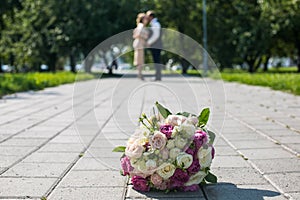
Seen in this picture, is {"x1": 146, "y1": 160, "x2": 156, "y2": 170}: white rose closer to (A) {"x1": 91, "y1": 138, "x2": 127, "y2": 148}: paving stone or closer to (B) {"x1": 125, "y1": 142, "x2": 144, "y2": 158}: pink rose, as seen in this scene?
(B) {"x1": 125, "y1": 142, "x2": 144, "y2": 158}: pink rose

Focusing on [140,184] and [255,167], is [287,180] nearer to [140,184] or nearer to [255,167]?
[255,167]

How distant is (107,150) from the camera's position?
205 inches

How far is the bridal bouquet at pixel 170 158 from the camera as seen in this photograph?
356 cm

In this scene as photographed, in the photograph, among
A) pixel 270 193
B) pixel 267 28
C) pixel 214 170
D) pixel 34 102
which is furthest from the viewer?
pixel 267 28

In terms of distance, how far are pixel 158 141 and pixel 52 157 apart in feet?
5.48

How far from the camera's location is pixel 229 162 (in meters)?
4.58

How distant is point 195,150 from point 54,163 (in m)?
1.60

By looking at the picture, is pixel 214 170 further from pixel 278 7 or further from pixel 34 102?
pixel 278 7

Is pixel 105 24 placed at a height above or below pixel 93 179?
above

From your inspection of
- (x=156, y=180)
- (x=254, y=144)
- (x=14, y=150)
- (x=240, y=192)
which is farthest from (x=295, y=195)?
(x=14, y=150)

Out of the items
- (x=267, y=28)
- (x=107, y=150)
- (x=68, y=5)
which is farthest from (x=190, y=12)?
(x=107, y=150)

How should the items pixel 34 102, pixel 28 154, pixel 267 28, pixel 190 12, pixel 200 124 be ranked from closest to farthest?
1. pixel 200 124
2. pixel 28 154
3. pixel 34 102
4. pixel 267 28
5. pixel 190 12

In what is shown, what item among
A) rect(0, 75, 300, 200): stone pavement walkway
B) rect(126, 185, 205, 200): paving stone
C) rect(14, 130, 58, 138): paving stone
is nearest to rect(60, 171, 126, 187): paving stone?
rect(0, 75, 300, 200): stone pavement walkway

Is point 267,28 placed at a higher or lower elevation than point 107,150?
higher
